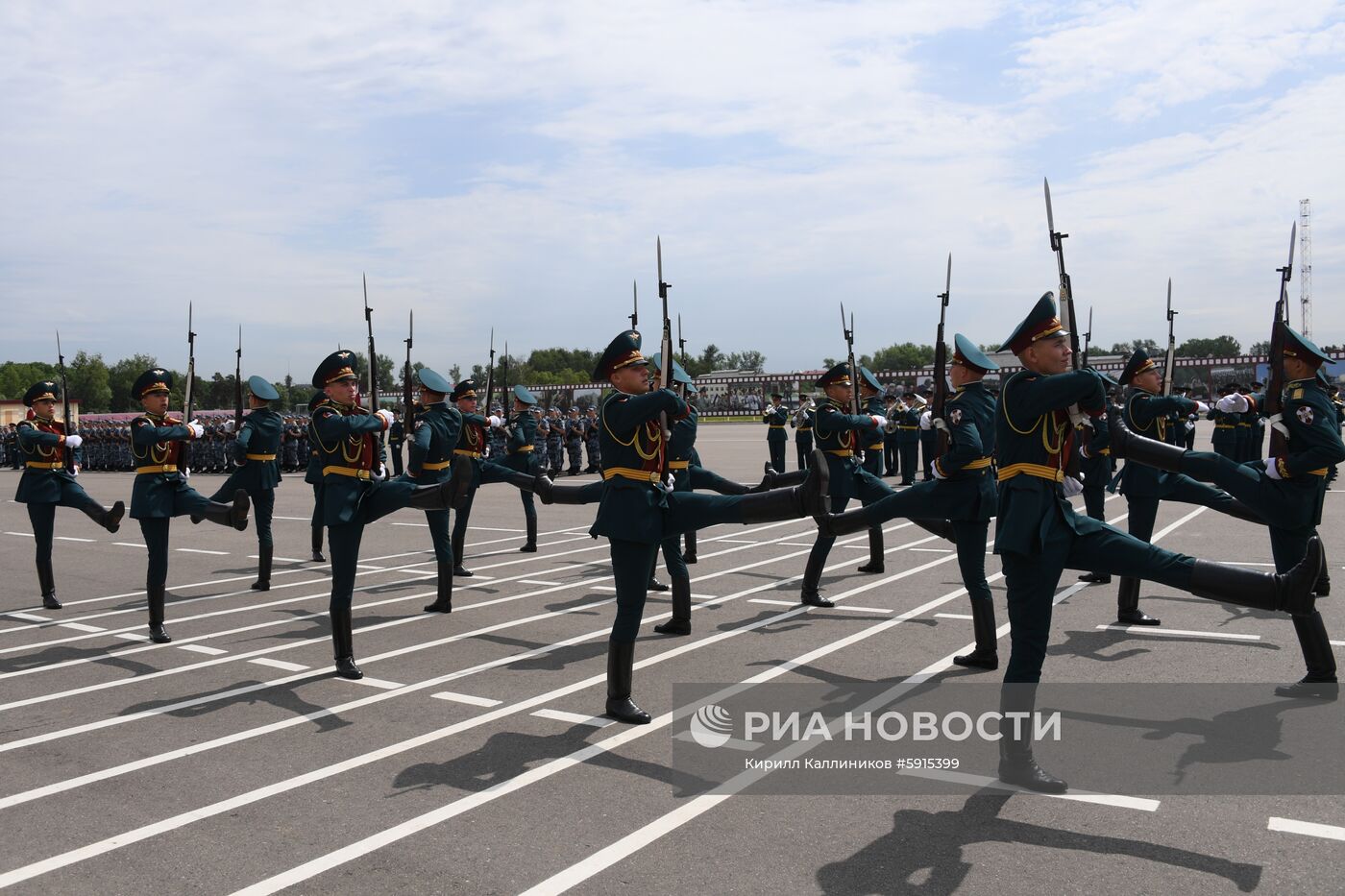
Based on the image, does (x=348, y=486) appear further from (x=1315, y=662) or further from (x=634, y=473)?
(x=1315, y=662)

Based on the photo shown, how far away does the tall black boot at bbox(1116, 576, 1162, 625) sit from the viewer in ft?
25.1

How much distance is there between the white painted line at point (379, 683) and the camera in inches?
254

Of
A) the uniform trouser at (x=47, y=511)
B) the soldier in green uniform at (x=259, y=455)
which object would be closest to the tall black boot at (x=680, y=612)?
the soldier in green uniform at (x=259, y=455)

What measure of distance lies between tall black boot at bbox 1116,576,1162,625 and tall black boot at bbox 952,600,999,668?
1640mm

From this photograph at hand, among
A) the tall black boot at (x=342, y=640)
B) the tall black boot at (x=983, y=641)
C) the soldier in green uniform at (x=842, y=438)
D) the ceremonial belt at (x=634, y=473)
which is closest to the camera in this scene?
the ceremonial belt at (x=634, y=473)

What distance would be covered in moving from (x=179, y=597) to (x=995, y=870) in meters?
8.67

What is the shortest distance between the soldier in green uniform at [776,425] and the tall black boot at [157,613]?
49.3ft

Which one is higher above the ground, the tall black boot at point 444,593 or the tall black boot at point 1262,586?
the tall black boot at point 1262,586

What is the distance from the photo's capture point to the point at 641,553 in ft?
18.5

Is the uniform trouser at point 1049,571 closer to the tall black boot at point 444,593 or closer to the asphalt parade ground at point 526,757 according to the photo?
the asphalt parade ground at point 526,757

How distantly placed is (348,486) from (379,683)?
1.35 metres

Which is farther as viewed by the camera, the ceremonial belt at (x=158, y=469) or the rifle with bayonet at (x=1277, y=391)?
the ceremonial belt at (x=158, y=469)

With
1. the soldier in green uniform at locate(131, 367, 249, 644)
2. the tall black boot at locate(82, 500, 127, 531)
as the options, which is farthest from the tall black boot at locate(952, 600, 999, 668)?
the tall black boot at locate(82, 500, 127, 531)

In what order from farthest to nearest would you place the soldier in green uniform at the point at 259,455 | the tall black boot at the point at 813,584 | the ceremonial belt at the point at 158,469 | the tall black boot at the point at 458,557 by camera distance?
1. the tall black boot at the point at 458,557
2. the soldier in green uniform at the point at 259,455
3. the tall black boot at the point at 813,584
4. the ceremonial belt at the point at 158,469
